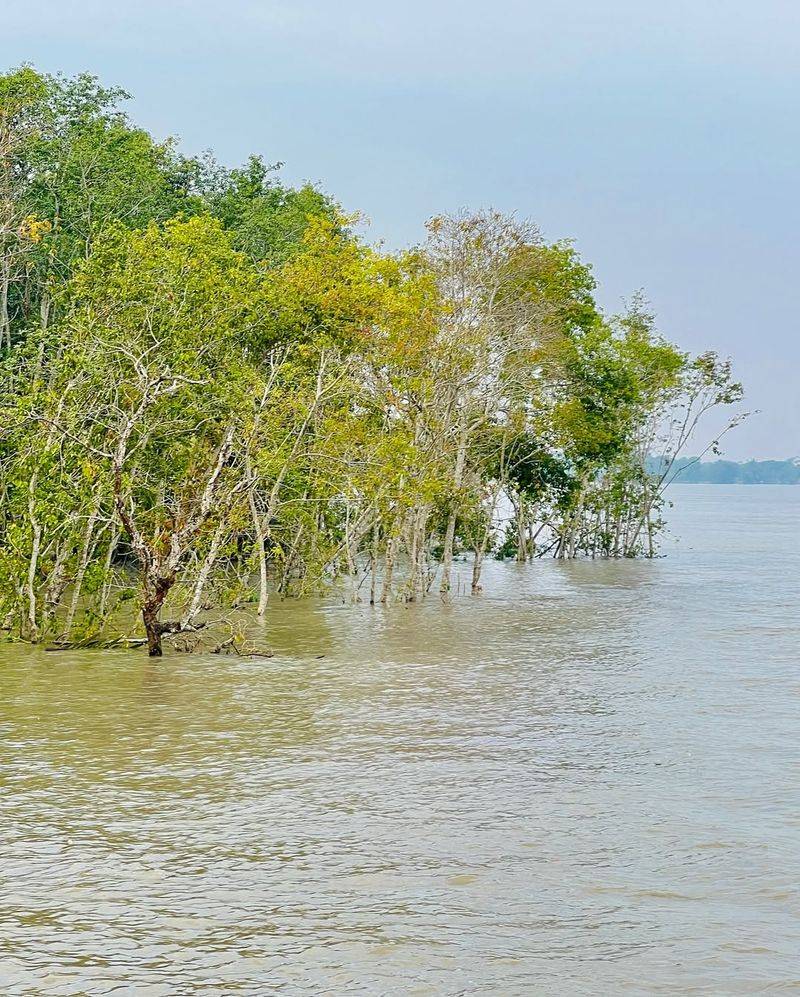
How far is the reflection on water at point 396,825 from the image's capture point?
27.0ft

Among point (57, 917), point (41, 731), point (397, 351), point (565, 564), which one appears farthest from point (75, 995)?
point (565, 564)

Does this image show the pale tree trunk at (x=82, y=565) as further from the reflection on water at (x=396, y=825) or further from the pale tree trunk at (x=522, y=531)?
the pale tree trunk at (x=522, y=531)

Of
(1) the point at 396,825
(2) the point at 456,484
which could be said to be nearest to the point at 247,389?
(2) the point at 456,484

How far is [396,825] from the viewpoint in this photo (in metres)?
11.4

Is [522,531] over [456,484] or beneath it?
beneath

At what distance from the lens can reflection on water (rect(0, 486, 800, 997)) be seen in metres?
8.23

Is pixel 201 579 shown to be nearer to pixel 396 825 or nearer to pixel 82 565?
pixel 82 565

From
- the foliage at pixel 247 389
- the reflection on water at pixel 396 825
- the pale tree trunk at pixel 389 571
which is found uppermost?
Answer: the foliage at pixel 247 389

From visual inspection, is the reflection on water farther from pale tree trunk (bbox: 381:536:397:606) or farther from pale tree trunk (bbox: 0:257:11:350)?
pale tree trunk (bbox: 0:257:11:350)

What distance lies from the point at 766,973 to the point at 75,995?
4005 millimetres

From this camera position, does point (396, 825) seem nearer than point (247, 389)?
Yes

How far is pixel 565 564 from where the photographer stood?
175 ft

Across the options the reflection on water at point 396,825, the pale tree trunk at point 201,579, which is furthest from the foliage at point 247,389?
the reflection on water at point 396,825

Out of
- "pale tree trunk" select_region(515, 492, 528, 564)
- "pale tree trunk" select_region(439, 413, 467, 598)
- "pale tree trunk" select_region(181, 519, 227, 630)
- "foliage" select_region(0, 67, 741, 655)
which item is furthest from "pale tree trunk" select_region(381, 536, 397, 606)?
"pale tree trunk" select_region(515, 492, 528, 564)
